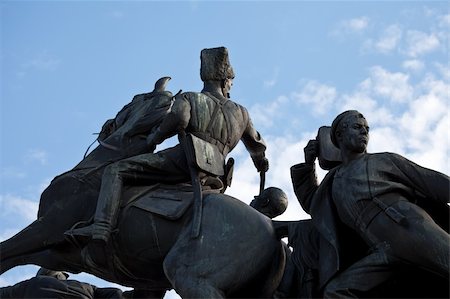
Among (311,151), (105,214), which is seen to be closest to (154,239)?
(105,214)

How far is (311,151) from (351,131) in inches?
24.0

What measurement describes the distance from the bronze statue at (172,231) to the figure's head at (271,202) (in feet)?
1.55

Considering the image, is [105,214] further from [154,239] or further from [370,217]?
[370,217]

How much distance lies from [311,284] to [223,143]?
1.97m

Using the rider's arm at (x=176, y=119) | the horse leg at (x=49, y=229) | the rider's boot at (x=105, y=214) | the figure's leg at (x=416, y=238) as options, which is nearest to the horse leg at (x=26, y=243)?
the horse leg at (x=49, y=229)

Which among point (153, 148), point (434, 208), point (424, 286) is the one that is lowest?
point (424, 286)

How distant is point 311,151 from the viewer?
11359 millimetres

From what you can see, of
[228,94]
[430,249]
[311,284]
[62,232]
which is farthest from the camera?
[228,94]

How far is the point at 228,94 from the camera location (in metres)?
12.2

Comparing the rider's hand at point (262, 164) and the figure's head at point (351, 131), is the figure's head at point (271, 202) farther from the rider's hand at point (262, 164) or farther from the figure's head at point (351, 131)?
the figure's head at point (351, 131)

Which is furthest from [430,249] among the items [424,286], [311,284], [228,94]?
[228,94]

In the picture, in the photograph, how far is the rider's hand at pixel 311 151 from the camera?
37.3 feet

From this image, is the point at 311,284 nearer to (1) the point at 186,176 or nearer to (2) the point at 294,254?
(2) the point at 294,254

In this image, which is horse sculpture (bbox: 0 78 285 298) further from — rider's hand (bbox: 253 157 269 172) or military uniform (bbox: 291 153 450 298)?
rider's hand (bbox: 253 157 269 172)
